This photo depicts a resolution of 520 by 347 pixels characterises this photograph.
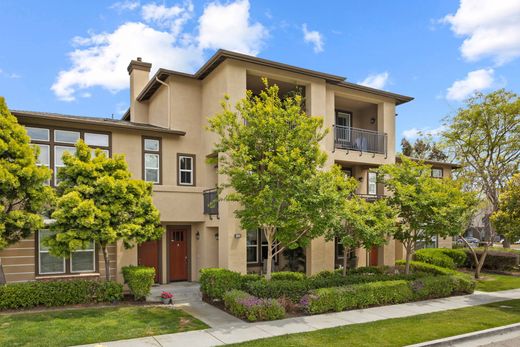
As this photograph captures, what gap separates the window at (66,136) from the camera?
14523mm

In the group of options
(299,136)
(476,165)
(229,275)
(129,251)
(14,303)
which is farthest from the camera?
(476,165)

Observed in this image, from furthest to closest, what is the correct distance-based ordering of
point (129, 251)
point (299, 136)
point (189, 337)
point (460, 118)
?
point (460, 118)
point (129, 251)
point (299, 136)
point (189, 337)

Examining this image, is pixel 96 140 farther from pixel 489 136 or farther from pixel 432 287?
pixel 489 136

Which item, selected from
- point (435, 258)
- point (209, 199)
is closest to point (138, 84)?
point (209, 199)

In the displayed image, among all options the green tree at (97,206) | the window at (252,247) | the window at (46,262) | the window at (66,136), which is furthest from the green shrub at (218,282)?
the window at (66,136)

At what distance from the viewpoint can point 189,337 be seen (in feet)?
30.6

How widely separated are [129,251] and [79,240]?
3.67 metres

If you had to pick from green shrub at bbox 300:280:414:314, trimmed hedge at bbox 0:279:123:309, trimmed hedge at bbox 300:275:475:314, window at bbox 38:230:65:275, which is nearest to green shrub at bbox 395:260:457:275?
trimmed hedge at bbox 300:275:475:314

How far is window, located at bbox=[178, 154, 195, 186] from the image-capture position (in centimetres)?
1691

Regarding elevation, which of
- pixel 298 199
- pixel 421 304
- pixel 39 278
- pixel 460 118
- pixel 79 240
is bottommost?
pixel 421 304

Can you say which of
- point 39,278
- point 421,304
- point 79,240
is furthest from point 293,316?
point 39,278

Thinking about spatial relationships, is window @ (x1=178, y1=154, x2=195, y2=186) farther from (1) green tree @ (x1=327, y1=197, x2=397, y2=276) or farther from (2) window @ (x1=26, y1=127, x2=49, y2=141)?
(1) green tree @ (x1=327, y1=197, x2=397, y2=276)

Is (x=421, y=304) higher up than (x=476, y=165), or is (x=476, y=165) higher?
(x=476, y=165)

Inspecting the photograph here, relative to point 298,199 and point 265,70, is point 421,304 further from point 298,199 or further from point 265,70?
point 265,70
